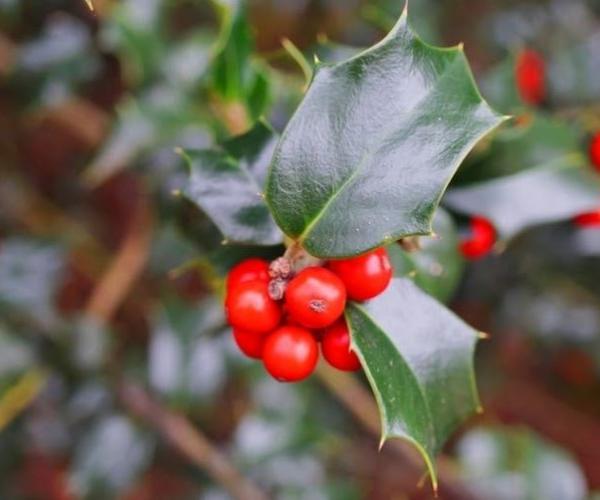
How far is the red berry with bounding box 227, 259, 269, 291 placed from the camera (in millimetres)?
746

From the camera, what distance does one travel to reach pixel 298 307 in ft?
2.30

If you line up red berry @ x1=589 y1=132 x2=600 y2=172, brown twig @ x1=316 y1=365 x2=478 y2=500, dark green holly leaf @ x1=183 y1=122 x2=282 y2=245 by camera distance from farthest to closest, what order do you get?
1. brown twig @ x1=316 y1=365 x2=478 y2=500
2. red berry @ x1=589 y1=132 x2=600 y2=172
3. dark green holly leaf @ x1=183 y1=122 x2=282 y2=245

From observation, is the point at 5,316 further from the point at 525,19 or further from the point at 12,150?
the point at 525,19

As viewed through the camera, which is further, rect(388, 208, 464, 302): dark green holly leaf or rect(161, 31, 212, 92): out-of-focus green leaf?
rect(161, 31, 212, 92): out-of-focus green leaf

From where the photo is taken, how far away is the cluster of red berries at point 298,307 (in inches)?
27.7

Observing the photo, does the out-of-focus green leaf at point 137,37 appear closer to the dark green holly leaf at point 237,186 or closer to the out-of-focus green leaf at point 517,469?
the dark green holly leaf at point 237,186

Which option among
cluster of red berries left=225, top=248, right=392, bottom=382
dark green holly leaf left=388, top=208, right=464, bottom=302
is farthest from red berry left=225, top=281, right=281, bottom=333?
dark green holly leaf left=388, top=208, right=464, bottom=302

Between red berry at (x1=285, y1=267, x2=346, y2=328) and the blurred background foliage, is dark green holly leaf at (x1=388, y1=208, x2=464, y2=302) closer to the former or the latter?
the blurred background foliage

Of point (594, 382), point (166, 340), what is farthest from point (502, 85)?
point (594, 382)

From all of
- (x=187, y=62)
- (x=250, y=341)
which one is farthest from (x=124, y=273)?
(x=250, y=341)

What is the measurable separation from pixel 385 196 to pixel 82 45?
3.19 feet

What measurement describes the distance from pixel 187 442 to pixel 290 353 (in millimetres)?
859

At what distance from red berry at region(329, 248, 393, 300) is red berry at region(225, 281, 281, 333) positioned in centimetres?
7

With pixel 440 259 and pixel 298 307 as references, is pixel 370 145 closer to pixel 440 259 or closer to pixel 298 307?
pixel 298 307
